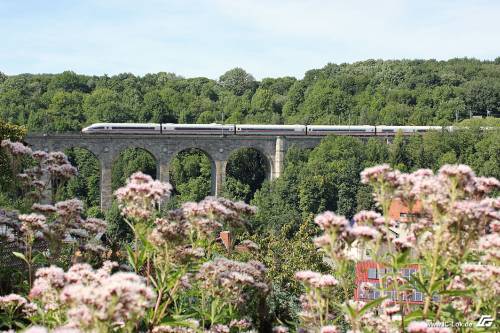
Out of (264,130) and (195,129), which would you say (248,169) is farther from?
(195,129)

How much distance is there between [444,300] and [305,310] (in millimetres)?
992

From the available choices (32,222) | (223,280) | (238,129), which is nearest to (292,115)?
(238,129)

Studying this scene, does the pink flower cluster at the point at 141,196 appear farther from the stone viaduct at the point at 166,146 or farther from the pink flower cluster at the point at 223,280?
the stone viaduct at the point at 166,146

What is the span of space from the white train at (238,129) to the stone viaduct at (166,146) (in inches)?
15.8

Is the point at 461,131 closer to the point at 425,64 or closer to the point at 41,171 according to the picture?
the point at 425,64

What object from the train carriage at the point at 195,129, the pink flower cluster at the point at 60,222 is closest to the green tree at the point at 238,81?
the train carriage at the point at 195,129

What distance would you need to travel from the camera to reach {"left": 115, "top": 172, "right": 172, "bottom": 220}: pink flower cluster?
4.37 meters

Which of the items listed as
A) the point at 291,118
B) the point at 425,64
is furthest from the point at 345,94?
the point at 425,64

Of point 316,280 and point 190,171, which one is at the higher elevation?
point 316,280

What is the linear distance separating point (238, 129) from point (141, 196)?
162ft

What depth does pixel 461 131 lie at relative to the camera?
5881cm

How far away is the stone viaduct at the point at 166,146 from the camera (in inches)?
1870

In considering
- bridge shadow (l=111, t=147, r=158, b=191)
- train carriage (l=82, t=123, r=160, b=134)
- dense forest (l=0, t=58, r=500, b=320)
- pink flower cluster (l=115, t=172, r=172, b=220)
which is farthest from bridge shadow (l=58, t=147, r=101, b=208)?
pink flower cluster (l=115, t=172, r=172, b=220)

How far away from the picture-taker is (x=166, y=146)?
1976 inches
